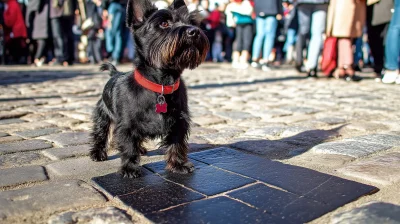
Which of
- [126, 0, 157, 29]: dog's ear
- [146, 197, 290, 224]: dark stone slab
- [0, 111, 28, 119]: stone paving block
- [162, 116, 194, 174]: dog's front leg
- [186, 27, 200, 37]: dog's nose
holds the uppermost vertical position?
[126, 0, 157, 29]: dog's ear

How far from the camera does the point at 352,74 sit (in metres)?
8.59

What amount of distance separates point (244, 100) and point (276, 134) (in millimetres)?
2272

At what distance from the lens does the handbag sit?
27.9 ft

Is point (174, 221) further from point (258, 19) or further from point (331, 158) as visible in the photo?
point (258, 19)

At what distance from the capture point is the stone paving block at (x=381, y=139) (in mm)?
3276

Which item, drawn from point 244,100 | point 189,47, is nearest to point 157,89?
point 189,47

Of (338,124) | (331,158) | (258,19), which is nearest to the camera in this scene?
(331,158)

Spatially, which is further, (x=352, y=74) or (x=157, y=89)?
(x=352, y=74)

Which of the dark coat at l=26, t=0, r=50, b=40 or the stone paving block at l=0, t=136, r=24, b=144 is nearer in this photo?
the stone paving block at l=0, t=136, r=24, b=144

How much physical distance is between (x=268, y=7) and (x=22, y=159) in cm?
848

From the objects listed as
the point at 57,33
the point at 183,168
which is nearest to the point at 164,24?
the point at 183,168

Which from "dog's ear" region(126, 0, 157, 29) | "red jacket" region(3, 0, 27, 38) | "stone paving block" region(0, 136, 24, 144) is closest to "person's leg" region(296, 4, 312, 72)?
"dog's ear" region(126, 0, 157, 29)

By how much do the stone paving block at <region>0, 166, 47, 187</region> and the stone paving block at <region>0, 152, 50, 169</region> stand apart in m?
0.15

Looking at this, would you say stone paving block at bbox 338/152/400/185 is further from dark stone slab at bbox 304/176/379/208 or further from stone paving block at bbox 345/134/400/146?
stone paving block at bbox 345/134/400/146
